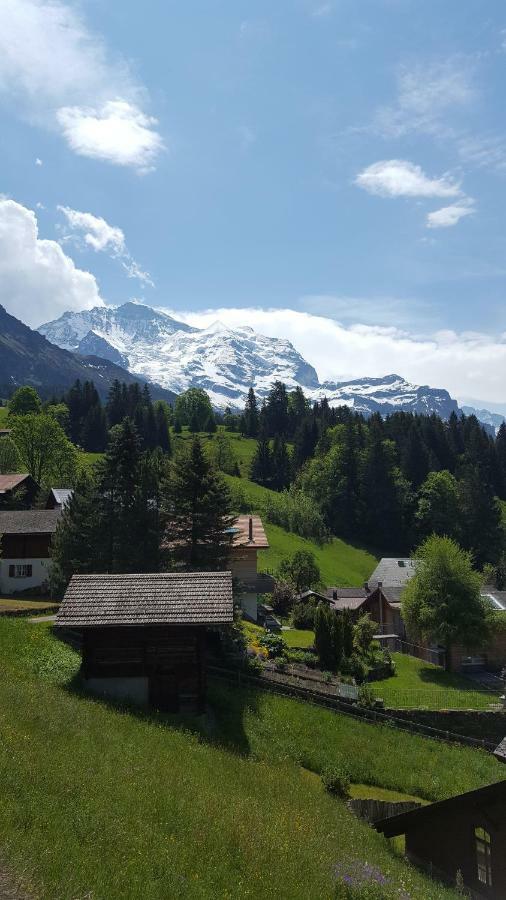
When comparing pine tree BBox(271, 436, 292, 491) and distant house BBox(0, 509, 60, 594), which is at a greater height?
pine tree BBox(271, 436, 292, 491)

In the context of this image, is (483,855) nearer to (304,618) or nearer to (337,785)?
(337,785)

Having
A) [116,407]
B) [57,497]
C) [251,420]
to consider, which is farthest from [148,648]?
[251,420]

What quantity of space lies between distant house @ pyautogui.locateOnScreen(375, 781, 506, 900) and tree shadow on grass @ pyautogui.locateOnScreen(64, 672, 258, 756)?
25.9ft

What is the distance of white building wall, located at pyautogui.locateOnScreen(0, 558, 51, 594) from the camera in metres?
47.1

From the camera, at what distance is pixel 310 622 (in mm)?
53219

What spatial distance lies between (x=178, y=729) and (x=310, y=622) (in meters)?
32.4

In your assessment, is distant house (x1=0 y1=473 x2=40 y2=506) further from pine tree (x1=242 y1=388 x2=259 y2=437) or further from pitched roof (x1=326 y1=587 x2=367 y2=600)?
pine tree (x1=242 y1=388 x2=259 y2=437)

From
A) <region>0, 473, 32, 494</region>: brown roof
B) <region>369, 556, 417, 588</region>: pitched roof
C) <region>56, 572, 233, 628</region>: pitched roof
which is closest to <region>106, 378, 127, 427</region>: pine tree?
<region>0, 473, 32, 494</region>: brown roof

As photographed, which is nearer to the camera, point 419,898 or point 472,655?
point 419,898

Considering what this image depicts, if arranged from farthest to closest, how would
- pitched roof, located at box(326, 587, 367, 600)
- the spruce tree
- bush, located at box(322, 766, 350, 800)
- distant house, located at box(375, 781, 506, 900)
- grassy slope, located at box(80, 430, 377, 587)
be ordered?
the spruce tree, grassy slope, located at box(80, 430, 377, 587), pitched roof, located at box(326, 587, 367, 600), bush, located at box(322, 766, 350, 800), distant house, located at box(375, 781, 506, 900)

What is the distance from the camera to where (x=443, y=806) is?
14391 millimetres

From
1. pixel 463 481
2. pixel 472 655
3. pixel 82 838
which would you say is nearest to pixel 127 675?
pixel 82 838

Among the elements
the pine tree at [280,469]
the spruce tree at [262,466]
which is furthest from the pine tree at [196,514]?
the spruce tree at [262,466]

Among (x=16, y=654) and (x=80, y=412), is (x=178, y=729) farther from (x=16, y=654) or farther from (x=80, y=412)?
(x=80, y=412)
